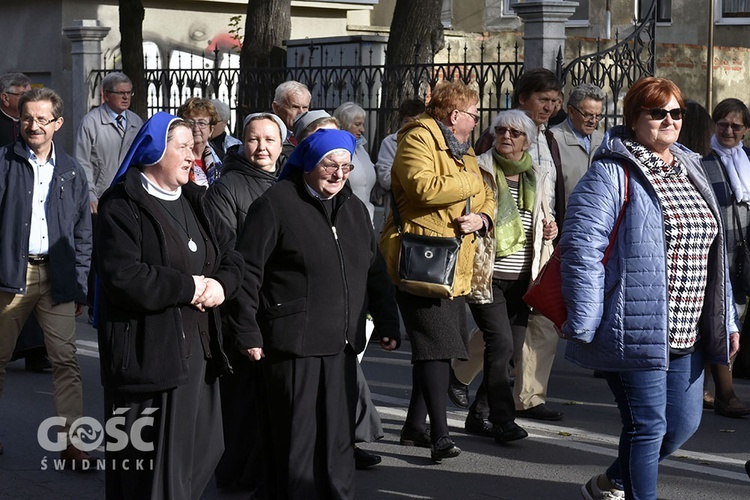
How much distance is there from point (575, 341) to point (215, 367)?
4.67 feet

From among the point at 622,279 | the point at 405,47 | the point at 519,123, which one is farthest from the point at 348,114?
the point at 405,47

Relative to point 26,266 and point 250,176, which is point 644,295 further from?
point 26,266

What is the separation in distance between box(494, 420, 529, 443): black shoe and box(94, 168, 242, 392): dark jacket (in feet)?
8.86

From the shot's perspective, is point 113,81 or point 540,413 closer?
point 540,413

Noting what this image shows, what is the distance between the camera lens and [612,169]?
201 inches

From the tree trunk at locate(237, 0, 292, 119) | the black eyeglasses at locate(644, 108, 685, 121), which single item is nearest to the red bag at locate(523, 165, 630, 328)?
the black eyeglasses at locate(644, 108, 685, 121)

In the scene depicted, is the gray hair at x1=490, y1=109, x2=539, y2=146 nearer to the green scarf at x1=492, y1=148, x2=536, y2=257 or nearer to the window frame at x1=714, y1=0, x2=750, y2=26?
the green scarf at x1=492, y1=148, x2=536, y2=257

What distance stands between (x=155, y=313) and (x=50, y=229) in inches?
85.6

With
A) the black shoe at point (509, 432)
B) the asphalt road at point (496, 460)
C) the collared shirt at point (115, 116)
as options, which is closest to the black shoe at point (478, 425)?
the asphalt road at point (496, 460)

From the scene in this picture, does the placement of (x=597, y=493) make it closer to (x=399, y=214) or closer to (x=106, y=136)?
(x=399, y=214)

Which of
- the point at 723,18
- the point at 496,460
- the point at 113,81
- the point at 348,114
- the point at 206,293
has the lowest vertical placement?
the point at 496,460

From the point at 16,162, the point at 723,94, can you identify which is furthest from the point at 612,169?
the point at 723,94

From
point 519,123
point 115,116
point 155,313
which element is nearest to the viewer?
point 155,313

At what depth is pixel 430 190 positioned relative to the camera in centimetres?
651
